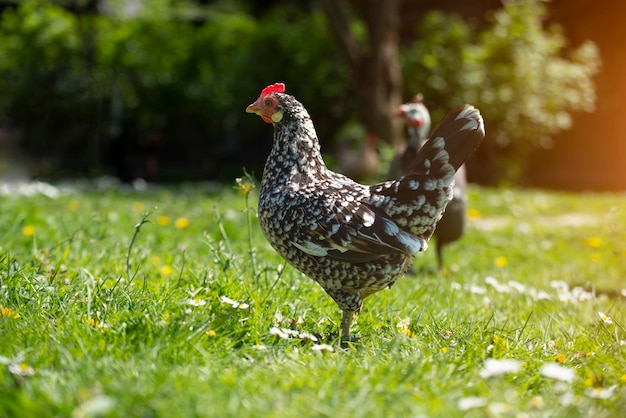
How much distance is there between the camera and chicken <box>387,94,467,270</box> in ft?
16.4

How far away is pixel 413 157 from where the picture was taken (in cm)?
499

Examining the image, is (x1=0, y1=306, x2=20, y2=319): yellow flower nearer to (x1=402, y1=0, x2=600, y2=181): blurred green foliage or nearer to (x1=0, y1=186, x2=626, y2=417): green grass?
(x1=0, y1=186, x2=626, y2=417): green grass

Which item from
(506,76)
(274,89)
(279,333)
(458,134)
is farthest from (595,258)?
(506,76)

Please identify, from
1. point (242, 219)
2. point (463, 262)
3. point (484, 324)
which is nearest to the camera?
point (484, 324)

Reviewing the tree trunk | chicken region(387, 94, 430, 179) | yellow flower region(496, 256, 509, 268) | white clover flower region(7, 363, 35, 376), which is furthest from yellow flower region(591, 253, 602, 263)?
the tree trunk

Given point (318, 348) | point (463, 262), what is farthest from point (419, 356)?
point (463, 262)

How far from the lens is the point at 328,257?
120 inches

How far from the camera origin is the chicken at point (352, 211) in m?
3.03

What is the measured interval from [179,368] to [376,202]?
1.19 m

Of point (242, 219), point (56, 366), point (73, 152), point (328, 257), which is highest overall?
point (328, 257)

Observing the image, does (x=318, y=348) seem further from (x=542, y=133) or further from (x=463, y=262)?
(x=542, y=133)

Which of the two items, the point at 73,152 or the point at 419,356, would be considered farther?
the point at 73,152

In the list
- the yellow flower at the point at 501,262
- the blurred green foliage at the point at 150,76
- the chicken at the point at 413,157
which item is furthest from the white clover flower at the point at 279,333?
the blurred green foliage at the point at 150,76

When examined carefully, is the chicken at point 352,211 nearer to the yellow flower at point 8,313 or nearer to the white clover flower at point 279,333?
Answer: the white clover flower at point 279,333
